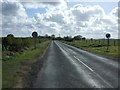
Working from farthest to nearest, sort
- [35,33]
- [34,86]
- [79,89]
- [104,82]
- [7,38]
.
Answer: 1. [35,33]
2. [7,38]
3. [104,82]
4. [34,86]
5. [79,89]

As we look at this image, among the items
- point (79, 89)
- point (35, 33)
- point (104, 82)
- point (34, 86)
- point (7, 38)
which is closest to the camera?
point (79, 89)

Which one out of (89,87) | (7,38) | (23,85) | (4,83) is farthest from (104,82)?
(7,38)

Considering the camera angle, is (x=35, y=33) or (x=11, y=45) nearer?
(x=11, y=45)

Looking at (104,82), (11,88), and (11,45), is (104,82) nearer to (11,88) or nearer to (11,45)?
(11,88)

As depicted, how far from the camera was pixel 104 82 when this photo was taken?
10.1 metres

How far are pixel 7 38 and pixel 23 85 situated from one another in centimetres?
2109

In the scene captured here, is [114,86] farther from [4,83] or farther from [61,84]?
[4,83]

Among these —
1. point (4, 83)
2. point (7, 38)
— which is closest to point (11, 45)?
point (7, 38)

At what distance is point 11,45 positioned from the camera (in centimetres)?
3067

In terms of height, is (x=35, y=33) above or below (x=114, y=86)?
above

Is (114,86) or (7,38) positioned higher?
(7,38)

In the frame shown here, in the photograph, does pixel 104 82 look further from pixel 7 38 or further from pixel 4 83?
pixel 7 38

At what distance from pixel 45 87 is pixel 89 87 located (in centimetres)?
197

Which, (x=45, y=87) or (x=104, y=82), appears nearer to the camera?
(x=45, y=87)
